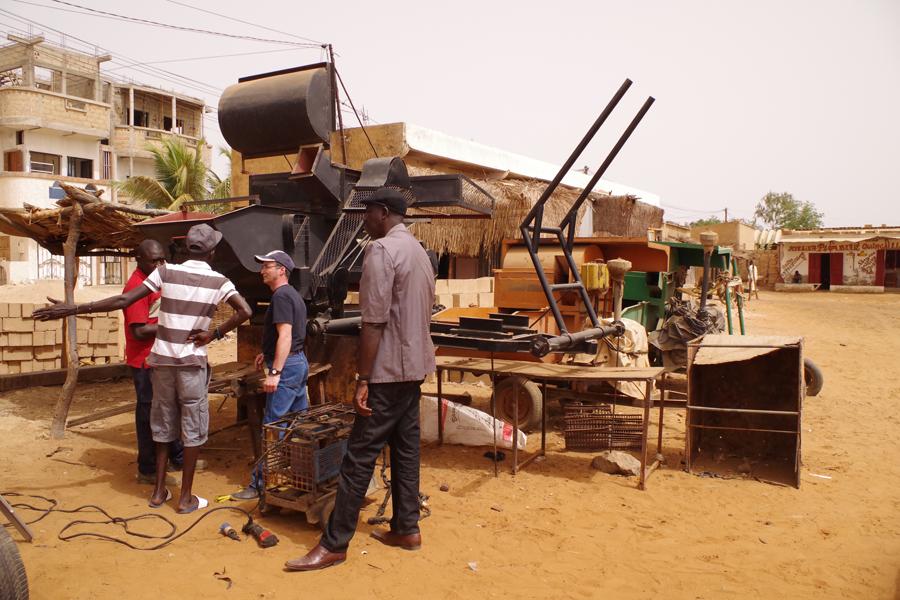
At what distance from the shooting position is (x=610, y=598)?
355cm

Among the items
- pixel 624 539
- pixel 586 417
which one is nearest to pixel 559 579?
pixel 624 539

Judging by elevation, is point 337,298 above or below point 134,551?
above

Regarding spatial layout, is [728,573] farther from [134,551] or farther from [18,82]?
[18,82]

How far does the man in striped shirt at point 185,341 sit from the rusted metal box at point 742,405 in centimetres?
403

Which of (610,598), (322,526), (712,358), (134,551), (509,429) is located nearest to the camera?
(610,598)

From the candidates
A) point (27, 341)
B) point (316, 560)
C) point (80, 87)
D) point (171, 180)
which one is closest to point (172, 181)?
point (171, 180)

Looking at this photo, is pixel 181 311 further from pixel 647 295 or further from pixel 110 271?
pixel 110 271

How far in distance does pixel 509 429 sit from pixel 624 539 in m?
2.12

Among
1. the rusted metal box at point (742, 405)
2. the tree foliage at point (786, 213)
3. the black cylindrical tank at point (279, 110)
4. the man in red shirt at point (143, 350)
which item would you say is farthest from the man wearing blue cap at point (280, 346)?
the tree foliage at point (786, 213)

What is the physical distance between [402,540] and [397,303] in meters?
1.50

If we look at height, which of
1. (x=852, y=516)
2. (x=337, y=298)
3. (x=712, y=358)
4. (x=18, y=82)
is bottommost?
(x=852, y=516)

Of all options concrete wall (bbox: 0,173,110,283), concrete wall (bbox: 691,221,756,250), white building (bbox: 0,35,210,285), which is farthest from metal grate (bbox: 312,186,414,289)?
concrete wall (bbox: 691,221,756,250)

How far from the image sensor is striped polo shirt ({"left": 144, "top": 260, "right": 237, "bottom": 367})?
4.30 metres

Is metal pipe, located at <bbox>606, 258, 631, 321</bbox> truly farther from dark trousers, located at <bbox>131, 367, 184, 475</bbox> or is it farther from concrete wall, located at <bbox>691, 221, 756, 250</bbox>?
concrete wall, located at <bbox>691, 221, 756, 250</bbox>
